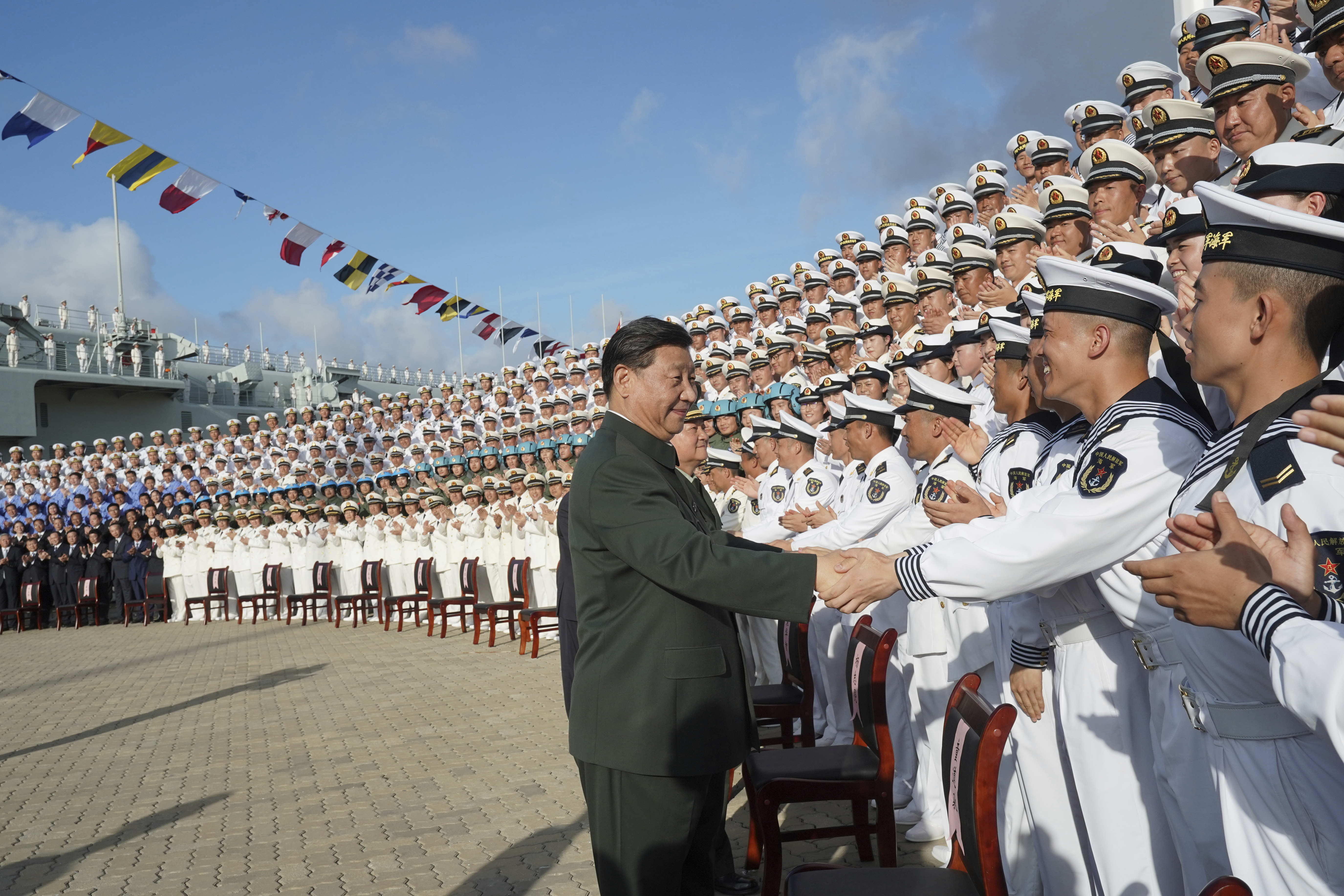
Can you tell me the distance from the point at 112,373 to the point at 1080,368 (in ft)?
113

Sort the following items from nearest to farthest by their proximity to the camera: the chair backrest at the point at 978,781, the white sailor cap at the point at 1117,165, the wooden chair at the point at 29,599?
the chair backrest at the point at 978,781 → the white sailor cap at the point at 1117,165 → the wooden chair at the point at 29,599

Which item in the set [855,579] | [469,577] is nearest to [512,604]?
[469,577]

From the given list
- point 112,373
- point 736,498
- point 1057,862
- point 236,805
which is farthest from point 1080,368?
point 112,373

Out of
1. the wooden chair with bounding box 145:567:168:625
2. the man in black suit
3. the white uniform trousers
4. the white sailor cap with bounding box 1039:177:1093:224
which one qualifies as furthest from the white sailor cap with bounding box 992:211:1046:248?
the man in black suit

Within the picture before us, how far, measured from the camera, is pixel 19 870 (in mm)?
4707

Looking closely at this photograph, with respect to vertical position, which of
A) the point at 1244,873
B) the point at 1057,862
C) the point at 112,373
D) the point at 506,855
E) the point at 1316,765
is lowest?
the point at 506,855

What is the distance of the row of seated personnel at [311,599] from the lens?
12211 mm

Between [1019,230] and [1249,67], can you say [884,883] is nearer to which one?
[1249,67]

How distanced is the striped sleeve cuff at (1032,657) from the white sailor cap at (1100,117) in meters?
5.58

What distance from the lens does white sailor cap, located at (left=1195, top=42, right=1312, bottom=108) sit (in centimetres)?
434

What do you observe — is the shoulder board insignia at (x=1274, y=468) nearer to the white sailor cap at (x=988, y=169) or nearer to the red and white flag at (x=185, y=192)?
the white sailor cap at (x=988, y=169)

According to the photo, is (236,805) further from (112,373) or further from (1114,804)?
(112,373)

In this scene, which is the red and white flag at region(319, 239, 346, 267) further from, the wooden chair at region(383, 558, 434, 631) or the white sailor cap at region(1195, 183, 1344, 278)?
the white sailor cap at region(1195, 183, 1344, 278)

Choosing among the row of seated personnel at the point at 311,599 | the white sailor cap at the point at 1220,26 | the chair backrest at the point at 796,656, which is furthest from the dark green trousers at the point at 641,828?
the row of seated personnel at the point at 311,599
